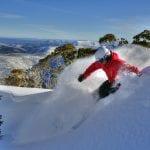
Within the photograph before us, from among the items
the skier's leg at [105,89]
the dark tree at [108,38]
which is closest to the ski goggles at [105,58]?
the skier's leg at [105,89]

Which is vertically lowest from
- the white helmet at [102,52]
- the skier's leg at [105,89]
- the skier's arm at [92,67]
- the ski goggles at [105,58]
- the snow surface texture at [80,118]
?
the snow surface texture at [80,118]

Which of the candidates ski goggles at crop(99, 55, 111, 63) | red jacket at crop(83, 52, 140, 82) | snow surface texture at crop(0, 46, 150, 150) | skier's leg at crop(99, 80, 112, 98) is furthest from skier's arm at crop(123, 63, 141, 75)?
skier's leg at crop(99, 80, 112, 98)

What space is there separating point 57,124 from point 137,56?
152 inches

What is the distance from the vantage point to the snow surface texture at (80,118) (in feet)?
20.3

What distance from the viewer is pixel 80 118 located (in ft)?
25.0

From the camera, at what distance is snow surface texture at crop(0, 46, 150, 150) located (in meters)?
6.19

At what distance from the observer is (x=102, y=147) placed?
20.1ft

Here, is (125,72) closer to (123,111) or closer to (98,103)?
(98,103)

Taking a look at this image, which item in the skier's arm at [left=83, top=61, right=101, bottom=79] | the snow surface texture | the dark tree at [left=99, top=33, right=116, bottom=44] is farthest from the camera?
the dark tree at [left=99, top=33, right=116, bottom=44]

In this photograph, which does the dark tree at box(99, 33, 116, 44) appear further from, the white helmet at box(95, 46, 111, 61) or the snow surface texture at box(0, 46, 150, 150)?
the white helmet at box(95, 46, 111, 61)

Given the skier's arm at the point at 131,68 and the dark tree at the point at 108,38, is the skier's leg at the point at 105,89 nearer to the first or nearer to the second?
the skier's arm at the point at 131,68

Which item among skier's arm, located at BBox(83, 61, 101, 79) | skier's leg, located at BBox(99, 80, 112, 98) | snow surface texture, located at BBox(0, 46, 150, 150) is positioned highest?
skier's arm, located at BBox(83, 61, 101, 79)

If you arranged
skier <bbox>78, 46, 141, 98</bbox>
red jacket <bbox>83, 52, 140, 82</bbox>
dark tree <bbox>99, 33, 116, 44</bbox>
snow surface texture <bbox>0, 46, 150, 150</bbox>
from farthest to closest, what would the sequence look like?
dark tree <bbox>99, 33, 116, 44</bbox> → red jacket <bbox>83, 52, 140, 82</bbox> → skier <bbox>78, 46, 141, 98</bbox> → snow surface texture <bbox>0, 46, 150, 150</bbox>

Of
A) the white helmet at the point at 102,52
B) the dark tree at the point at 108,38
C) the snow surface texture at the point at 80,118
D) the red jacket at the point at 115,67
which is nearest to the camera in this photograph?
the snow surface texture at the point at 80,118
